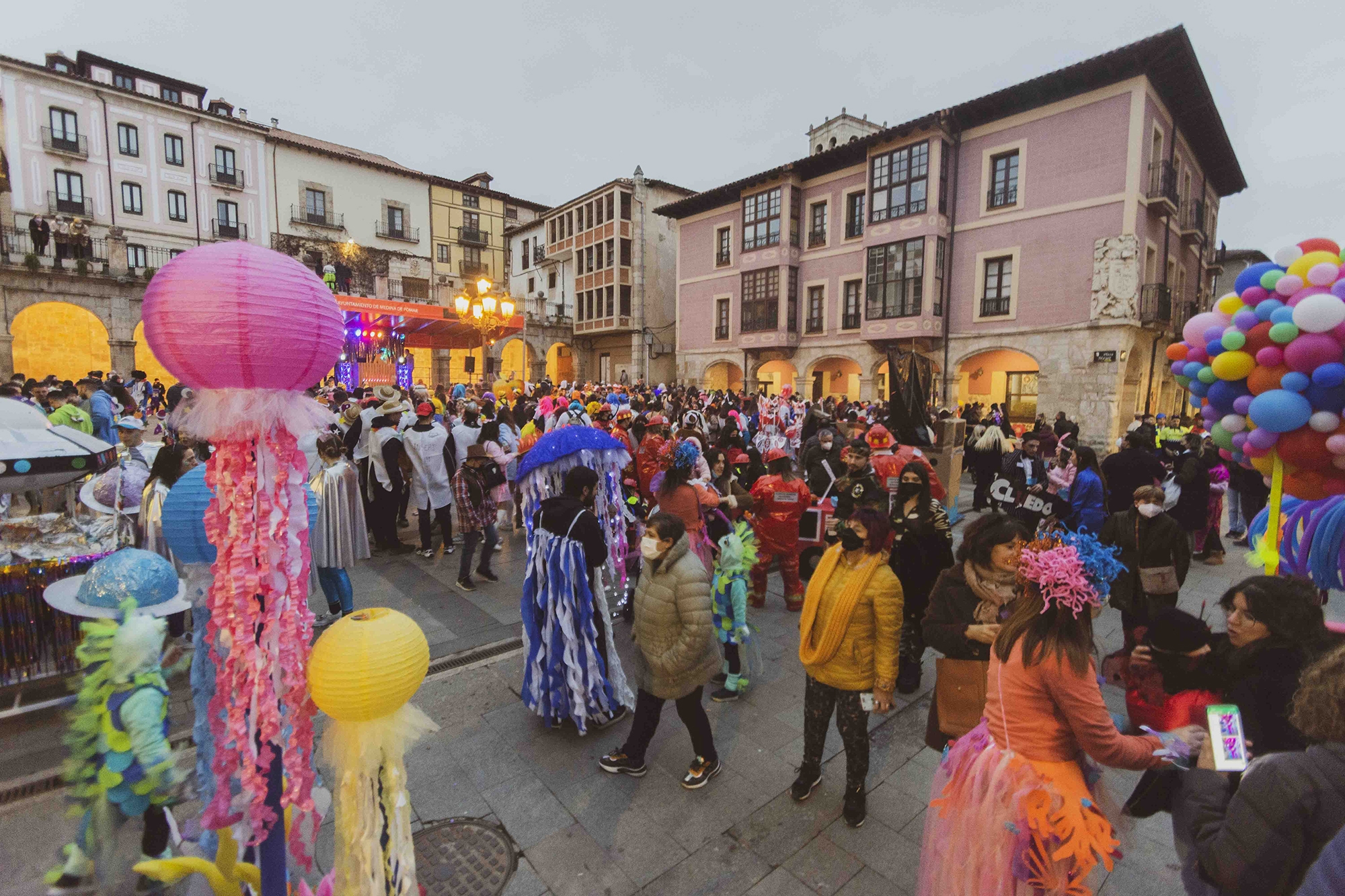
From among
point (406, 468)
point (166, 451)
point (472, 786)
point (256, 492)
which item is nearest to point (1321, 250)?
point (256, 492)

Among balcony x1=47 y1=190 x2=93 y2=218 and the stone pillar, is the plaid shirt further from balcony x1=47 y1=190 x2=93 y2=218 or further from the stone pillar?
balcony x1=47 y1=190 x2=93 y2=218

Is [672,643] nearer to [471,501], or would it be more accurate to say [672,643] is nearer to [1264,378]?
[1264,378]

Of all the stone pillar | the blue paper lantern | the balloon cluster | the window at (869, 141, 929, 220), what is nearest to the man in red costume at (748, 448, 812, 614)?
the balloon cluster

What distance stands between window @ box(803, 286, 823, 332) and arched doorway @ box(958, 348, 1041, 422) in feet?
18.7

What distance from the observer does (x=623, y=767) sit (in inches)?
138

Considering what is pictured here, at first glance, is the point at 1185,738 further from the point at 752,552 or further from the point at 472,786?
the point at 472,786

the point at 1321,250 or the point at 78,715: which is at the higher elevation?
the point at 1321,250

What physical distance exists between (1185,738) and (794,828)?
1.77 m

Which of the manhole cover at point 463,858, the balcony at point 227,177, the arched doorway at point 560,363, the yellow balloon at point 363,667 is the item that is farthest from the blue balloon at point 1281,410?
the balcony at point 227,177

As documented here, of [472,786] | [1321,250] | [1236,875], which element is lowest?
[472,786]

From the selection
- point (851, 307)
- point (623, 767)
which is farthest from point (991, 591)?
point (851, 307)

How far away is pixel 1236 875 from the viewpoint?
1.59m

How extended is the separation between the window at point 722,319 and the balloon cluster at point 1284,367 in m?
25.4

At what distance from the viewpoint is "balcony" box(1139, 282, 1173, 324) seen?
57.6 ft
